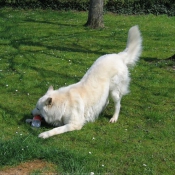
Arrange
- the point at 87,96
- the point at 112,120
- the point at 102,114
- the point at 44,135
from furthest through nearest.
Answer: the point at 102,114 < the point at 112,120 < the point at 87,96 < the point at 44,135

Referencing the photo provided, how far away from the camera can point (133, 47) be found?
7711mm

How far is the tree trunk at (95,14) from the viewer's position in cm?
1648

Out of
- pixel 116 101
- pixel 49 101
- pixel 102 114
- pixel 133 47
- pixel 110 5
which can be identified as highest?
pixel 133 47

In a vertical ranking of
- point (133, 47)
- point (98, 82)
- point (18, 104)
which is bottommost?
point (18, 104)

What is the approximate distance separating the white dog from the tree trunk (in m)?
9.26

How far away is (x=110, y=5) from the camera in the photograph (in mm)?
22609

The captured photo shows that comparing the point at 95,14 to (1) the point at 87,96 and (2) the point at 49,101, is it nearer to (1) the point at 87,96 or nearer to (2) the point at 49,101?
(1) the point at 87,96

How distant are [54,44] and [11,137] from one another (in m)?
7.67

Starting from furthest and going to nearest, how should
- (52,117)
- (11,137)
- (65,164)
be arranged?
1. (52,117)
2. (11,137)
3. (65,164)

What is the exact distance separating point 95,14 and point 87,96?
10.4 m

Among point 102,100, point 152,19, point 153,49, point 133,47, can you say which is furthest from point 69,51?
point 152,19

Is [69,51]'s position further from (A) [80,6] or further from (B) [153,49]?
(A) [80,6]

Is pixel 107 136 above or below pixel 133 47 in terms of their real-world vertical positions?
below

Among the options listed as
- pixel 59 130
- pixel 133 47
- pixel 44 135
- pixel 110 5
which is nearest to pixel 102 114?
pixel 59 130
